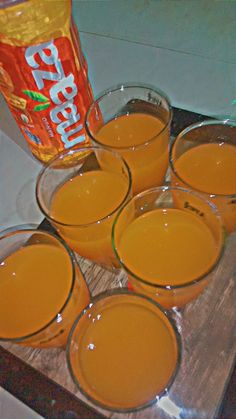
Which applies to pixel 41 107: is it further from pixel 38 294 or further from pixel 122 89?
pixel 38 294

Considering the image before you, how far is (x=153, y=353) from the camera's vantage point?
61 centimetres

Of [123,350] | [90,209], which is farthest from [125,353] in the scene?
[90,209]

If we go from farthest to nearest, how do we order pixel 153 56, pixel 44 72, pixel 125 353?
1. pixel 153 56
2. pixel 44 72
3. pixel 125 353

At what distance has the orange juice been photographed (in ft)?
2.46

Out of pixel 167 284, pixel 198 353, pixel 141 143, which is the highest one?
pixel 141 143

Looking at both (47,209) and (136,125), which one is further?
(136,125)

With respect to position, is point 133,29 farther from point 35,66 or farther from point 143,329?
point 143,329

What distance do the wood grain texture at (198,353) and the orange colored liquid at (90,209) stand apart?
67 mm

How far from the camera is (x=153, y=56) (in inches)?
49.0

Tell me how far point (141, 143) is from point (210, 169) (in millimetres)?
133

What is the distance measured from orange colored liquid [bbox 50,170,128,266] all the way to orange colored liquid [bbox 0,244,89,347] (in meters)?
0.05

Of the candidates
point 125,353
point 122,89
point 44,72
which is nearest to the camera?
point 125,353

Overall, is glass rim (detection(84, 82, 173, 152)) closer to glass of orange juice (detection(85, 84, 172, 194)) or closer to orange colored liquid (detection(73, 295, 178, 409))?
glass of orange juice (detection(85, 84, 172, 194))

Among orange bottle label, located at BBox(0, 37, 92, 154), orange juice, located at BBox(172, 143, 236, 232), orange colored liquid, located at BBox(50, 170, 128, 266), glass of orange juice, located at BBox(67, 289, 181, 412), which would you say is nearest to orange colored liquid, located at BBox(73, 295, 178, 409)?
glass of orange juice, located at BBox(67, 289, 181, 412)
